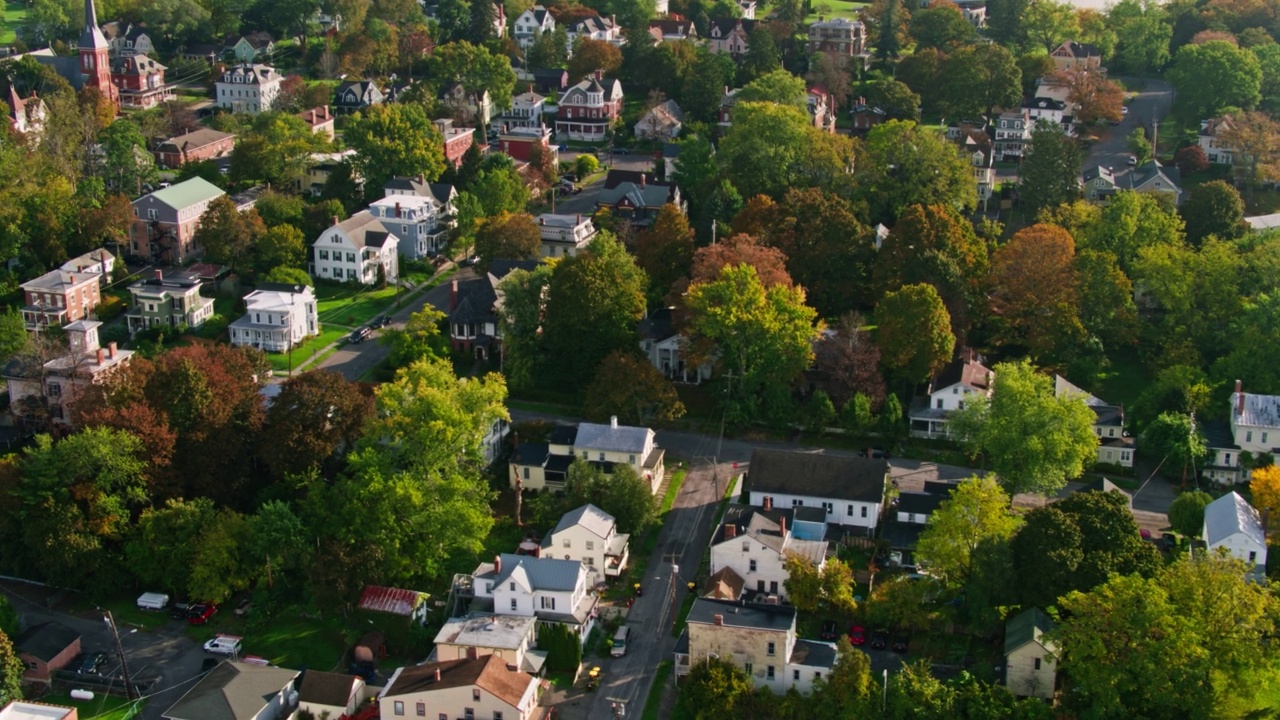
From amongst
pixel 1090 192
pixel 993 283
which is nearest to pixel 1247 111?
pixel 1090 192

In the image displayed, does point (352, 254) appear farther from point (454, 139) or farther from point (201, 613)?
point (201, 613)

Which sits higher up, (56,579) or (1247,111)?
(1247,111)

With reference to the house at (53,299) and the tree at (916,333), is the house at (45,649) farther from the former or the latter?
the tree at (916,333)

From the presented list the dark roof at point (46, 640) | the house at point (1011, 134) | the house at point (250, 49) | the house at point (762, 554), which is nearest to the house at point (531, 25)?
the house at point (250, 49)

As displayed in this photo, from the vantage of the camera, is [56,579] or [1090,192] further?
[1090,192]

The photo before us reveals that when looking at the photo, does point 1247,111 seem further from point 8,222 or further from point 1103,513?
point 8,222

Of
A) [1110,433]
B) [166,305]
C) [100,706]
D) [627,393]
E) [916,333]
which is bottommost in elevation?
[100,706]

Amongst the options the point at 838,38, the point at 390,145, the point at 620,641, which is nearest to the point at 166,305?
the point at 390,145
